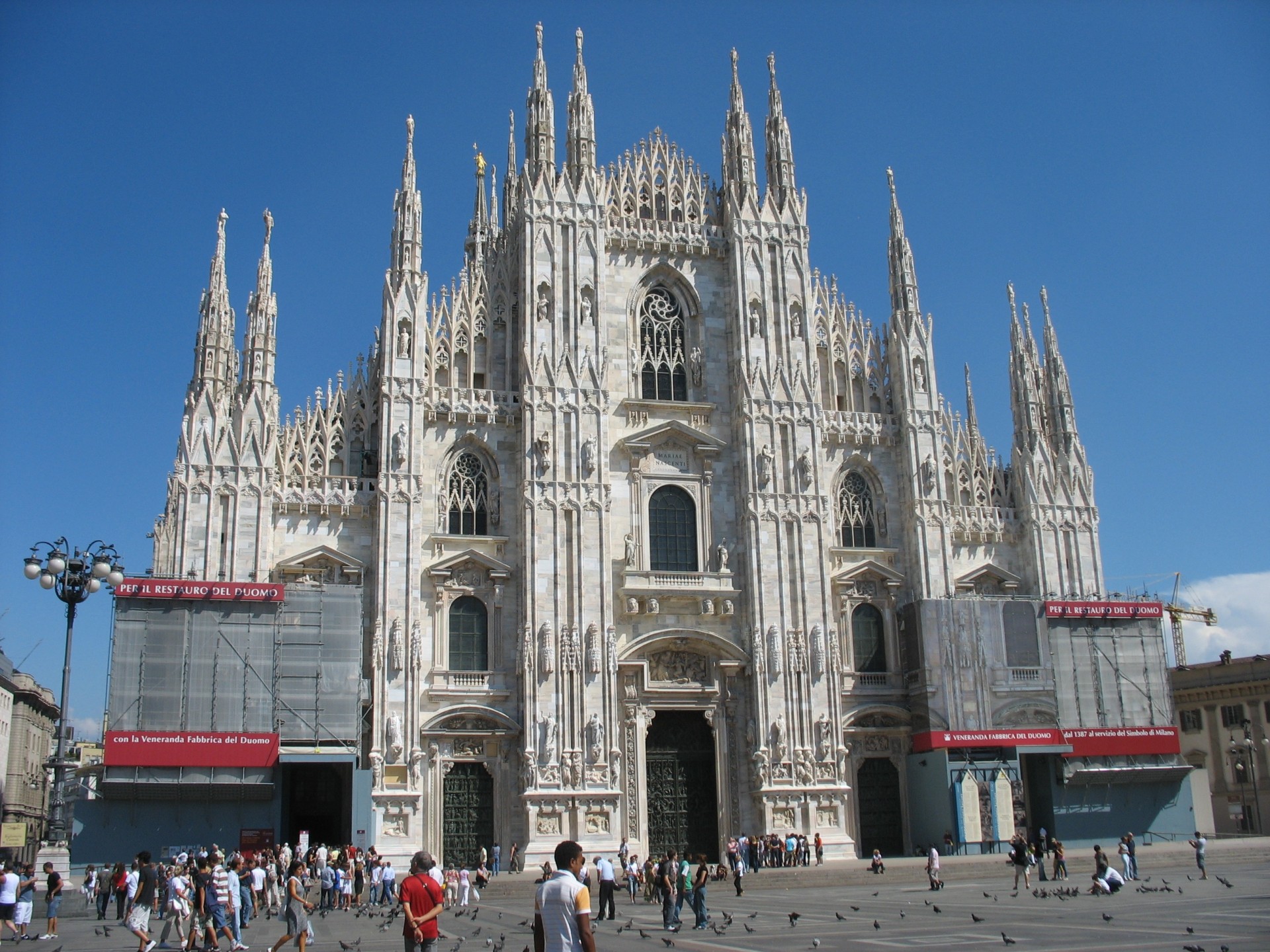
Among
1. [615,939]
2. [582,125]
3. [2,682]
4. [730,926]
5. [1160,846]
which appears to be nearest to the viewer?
[615,939]

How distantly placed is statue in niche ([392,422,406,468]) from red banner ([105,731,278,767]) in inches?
348

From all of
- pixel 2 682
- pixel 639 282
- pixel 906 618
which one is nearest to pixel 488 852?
pixel 906 618

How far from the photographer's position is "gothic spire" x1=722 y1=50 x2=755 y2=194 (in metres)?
44.7

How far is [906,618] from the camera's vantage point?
42.0 meters

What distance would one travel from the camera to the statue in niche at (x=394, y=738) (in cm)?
3600

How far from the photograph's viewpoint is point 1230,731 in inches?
2429

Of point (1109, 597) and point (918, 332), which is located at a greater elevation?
point (918, 332)

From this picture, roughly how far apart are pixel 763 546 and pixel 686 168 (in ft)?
46.9

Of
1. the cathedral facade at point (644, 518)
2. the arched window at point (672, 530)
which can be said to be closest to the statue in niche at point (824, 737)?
the cathedral facade at point (644, 518)

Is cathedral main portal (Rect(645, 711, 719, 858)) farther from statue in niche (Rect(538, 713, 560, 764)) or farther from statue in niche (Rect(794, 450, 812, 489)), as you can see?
statue in niche (Rect(794, 450, 812, 489))

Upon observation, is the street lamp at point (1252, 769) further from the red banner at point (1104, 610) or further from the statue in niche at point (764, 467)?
the statue in niche at point (764, 467)

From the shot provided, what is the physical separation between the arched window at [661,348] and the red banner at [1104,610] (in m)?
14.2

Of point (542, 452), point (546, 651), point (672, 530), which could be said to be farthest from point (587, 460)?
point (546, 651)

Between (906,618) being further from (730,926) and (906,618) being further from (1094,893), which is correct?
(730,926)
